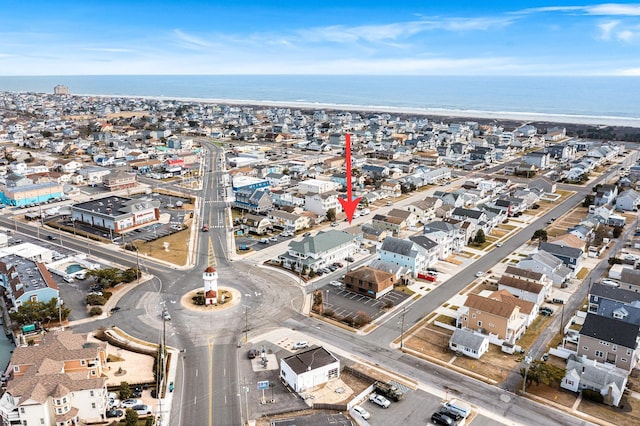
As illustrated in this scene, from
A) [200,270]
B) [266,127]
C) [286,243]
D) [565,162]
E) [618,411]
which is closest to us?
[618,411]

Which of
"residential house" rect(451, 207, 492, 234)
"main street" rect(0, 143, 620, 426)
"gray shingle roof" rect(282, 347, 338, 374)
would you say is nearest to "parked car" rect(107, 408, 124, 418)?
"main street" rect(0, 143, 620, 426)

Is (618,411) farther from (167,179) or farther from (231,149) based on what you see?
(231,149)

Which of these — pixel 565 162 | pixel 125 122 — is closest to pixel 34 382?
pixel 565 162

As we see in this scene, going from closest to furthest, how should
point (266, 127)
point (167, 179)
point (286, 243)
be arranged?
point (286, 243), point (167, 179), point (266, 127)

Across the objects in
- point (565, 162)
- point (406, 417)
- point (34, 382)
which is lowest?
point (406, 417)

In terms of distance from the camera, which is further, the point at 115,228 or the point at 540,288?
the point at 115,228
